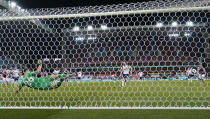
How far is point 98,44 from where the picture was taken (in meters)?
15.6

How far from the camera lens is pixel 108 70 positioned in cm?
1501

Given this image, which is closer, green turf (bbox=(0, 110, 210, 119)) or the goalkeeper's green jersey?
green turf (bbox=(0, 110, 210, 119))

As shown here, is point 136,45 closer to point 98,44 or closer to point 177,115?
point 98,44

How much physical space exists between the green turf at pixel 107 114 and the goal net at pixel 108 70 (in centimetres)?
20

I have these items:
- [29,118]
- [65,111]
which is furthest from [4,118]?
[65,111]

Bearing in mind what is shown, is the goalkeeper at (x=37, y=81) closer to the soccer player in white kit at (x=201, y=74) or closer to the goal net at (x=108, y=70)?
the goal net at (x=108, y=70)

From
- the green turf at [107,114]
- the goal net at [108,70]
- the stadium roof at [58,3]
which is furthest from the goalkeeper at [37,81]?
the stadium roof at [58,3]

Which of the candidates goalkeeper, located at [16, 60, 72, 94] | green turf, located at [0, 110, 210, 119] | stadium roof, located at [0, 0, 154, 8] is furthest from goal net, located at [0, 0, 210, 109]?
stadium roof, located at [0, 0, 154, 8]

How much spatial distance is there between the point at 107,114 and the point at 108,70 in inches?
478

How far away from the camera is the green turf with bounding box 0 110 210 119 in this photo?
8.85 feet

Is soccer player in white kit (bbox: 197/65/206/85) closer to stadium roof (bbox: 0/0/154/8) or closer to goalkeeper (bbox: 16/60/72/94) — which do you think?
goalkeeper (bbox: 16/60/72/94)

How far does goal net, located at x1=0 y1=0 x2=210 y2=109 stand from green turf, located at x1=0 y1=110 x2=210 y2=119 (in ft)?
0.66

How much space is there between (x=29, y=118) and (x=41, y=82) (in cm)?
167

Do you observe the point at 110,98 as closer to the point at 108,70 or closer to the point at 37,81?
the point at 37,81
